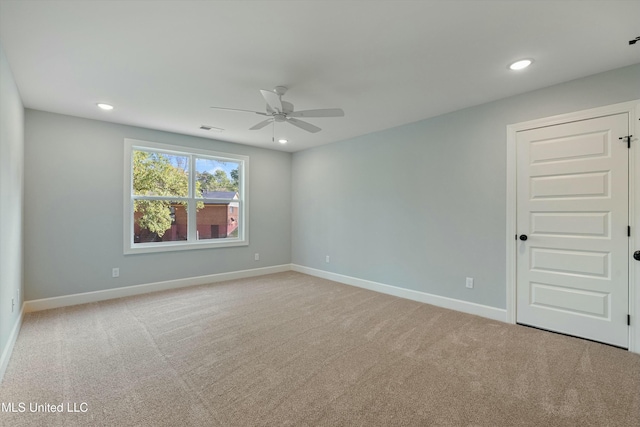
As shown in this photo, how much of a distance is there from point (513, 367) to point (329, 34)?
2.99 meters

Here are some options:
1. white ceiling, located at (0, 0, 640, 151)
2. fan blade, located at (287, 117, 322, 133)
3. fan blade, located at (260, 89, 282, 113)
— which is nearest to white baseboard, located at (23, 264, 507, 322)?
white ceiling, located at (0, 0, 640, 151)

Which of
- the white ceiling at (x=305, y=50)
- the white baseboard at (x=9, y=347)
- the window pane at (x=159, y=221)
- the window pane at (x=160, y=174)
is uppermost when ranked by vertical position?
the white ceiling at (x=305, y=50)

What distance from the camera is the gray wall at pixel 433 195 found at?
3203 mm

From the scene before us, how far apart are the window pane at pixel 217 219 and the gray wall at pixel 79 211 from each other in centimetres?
44

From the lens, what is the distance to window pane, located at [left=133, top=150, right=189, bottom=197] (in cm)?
453

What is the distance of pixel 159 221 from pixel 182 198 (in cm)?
52

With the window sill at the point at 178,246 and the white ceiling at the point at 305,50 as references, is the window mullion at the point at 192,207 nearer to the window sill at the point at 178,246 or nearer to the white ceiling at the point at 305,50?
the window sill at the point at 178,246

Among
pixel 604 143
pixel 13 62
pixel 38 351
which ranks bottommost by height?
pixel 38 351

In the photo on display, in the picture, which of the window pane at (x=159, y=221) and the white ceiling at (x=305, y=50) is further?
the window pane at (x=159, y=221)

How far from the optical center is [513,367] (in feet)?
7.65

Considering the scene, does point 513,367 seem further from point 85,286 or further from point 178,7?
point 85,286

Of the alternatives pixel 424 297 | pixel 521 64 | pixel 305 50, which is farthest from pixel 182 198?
pixel 521 64

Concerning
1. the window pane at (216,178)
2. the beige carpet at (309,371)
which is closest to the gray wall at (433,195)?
the beige carpet at (309,371)

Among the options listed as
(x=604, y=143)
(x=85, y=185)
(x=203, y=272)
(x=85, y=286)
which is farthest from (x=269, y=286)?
(x=604, y=143)
